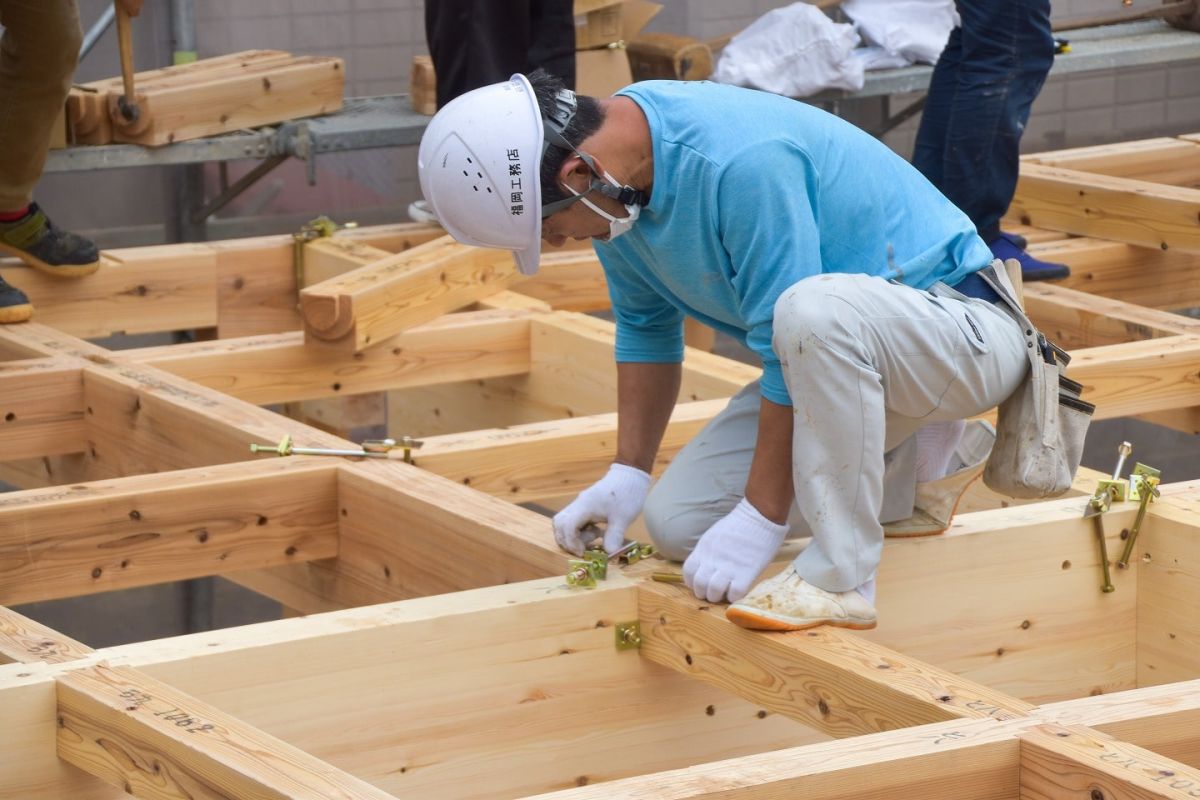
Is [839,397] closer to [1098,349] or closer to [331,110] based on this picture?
[1098,349]

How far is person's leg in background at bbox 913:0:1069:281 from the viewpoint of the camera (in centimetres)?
413

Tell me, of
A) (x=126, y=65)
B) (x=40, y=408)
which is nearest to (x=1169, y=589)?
(x=40, y=408)

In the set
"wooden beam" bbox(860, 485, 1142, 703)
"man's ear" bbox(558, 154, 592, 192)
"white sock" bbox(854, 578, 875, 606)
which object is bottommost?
"wooden beam" bbox(860, 485, 1142, 703)

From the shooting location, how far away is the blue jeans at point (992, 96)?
413cm

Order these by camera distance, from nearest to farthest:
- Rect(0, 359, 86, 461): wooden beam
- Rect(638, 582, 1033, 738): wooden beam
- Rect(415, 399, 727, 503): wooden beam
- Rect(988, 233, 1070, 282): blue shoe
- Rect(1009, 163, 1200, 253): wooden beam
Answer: Rect(638, 582, 1033, 738): wooden beam < Rect(415, 399, 727, 503): wooden beam < Rect(0, 359, 86, 461): wooden beam < Rect(988, 233, 1070, 282): blue shoe < Rect(1009, 163, 1200, 253): wooden beam


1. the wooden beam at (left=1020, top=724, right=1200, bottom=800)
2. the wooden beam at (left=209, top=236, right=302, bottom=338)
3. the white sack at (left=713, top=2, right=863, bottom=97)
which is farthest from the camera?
the white sack at (left=713, top=2, right=863, bottom=97)

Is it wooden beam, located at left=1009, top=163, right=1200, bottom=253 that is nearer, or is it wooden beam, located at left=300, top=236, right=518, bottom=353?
wooden beam, located at left=300, top=236, right=518, bottom=353

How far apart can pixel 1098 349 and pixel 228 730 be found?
2391mm

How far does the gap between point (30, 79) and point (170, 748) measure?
2.66 metres

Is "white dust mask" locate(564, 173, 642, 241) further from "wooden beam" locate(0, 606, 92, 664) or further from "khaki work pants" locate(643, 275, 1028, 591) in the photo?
"wooden beam" locate(0, 606, 92, 664)

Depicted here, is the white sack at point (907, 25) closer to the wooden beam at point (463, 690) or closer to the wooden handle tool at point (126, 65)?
the wooden handle tool at point (126, 65)

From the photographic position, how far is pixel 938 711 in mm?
2031

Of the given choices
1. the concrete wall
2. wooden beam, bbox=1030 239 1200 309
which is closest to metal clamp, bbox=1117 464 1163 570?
wooden beam, bbox=1030 239 1200 309

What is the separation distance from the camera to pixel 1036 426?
2.48m
